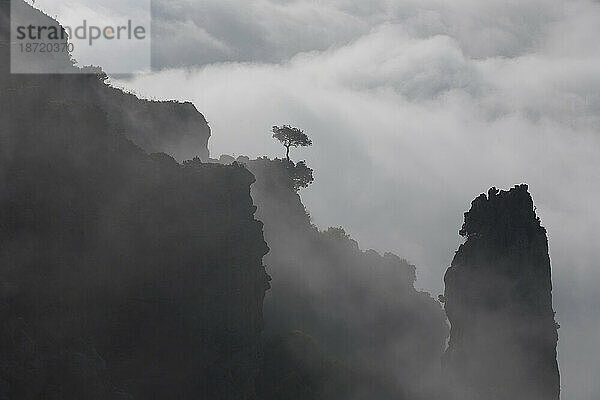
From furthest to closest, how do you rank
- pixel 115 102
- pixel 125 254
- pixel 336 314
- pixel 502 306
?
pixel 336 314 < pixel 115 102 < pixel 502 306 < pixel 125 254

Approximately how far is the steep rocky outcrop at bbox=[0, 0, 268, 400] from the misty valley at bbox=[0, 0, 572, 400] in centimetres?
11

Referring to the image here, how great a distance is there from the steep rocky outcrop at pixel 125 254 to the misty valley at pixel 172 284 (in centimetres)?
11

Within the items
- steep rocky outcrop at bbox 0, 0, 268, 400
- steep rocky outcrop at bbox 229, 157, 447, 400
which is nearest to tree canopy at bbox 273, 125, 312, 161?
steep rocky outcrop at bbox 229, 157, 447, 400

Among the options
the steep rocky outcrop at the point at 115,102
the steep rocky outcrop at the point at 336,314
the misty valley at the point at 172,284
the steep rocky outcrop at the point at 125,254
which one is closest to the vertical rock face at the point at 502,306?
the misty valley at the point at 172,284

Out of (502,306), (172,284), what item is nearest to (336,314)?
(502,306)

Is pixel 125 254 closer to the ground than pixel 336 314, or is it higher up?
higher up

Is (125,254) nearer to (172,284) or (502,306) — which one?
(172,284)

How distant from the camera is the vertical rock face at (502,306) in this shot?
67250 millimetres

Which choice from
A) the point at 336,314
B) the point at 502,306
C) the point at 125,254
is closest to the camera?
the point at 125,254

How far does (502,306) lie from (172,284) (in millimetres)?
40822

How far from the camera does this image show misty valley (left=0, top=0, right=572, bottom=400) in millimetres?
40281

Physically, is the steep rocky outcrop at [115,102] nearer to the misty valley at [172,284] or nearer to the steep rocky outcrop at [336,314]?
the misty valley at [172,284]

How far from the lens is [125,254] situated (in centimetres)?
4553

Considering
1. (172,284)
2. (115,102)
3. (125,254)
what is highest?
(115,102)
